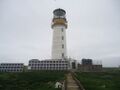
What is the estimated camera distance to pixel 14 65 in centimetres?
4328

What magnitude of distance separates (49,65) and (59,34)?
34.5ft

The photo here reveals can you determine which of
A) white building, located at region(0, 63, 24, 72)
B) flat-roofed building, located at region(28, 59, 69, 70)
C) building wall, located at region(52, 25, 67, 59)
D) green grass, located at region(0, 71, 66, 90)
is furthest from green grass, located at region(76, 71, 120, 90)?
white building, located at region(0, 63, 24, 72)

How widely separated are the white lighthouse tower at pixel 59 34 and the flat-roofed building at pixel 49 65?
13.7ft

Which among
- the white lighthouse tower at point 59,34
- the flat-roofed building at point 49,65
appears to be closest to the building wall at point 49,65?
the flat-roofed building at point 49,65

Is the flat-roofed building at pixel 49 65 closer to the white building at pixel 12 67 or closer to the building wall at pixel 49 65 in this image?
the building wall at pixel 49 65

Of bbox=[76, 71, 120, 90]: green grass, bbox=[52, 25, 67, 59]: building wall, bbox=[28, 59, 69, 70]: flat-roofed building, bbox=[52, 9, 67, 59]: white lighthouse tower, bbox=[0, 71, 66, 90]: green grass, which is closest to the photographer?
bbox=[76, 71, 120, 90]: green grass

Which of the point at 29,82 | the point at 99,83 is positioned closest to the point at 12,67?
the point at 29,82

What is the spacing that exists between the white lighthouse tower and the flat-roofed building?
4176mm

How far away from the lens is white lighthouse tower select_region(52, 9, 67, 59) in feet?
154

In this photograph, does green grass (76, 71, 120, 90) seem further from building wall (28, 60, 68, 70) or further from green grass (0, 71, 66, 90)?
building wall (28, 60, 68, 70)

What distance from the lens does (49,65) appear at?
4259 cm

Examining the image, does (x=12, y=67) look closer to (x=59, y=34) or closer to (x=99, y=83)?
(x=59, y=34)

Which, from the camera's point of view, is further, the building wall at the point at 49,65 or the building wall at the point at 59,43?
the building wall at the point at 59,43

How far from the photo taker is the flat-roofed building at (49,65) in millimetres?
42188
